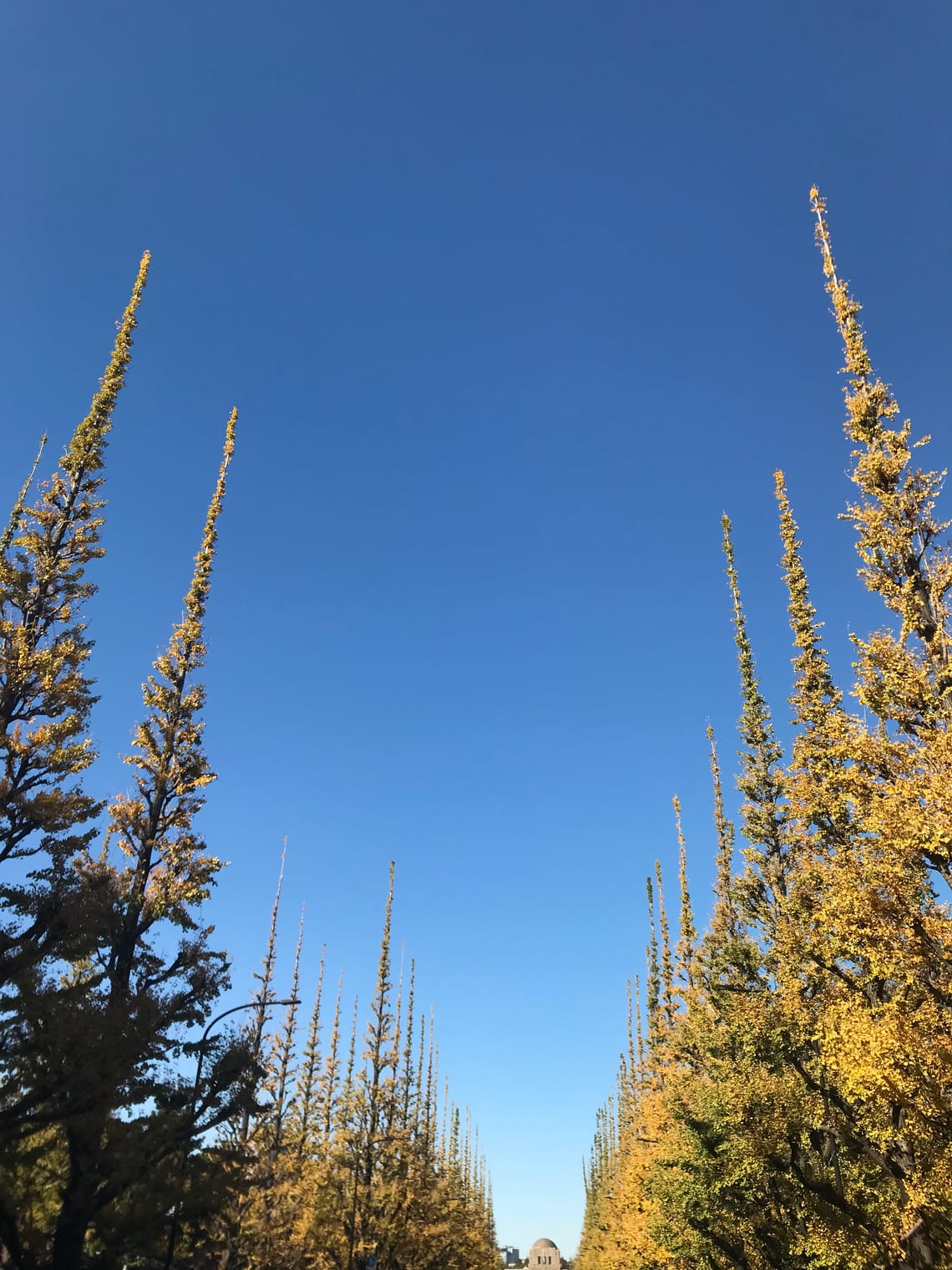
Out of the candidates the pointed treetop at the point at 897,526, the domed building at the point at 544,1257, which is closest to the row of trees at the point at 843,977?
the pointed treetop at the point at 897,526

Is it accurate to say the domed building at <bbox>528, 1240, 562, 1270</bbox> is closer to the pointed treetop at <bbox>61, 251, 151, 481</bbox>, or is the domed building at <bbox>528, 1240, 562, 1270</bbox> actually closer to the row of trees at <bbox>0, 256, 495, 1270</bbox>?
the row of trees at <bbox>0, 256, 495, 1270</bbox>

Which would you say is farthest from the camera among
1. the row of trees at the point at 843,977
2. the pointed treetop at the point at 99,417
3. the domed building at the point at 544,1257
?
the domed building at the point at 544,1257

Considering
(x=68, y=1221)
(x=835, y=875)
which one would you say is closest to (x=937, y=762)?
(x=835, y=875)

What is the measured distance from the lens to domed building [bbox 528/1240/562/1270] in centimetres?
9988

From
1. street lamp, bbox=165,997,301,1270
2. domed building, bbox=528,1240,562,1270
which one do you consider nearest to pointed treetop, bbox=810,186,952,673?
street lamp, bbox=165,997,301,1270

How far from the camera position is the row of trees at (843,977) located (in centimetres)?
1199

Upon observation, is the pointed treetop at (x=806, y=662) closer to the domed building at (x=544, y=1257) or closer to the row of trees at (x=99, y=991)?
the row of trees at (x=99, y=991)

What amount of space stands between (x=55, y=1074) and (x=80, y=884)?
4102mm

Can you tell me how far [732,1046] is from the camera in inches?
892

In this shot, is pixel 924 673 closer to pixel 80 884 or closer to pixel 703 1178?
pixel 703 1178

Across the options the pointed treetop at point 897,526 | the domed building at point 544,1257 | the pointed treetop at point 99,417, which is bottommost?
the domed building at point 544,1257

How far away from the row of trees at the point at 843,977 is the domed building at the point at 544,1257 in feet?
295

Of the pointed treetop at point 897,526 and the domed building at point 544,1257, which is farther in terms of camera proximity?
the domed building at point 544,1257

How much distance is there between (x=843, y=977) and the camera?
16.4 metres
